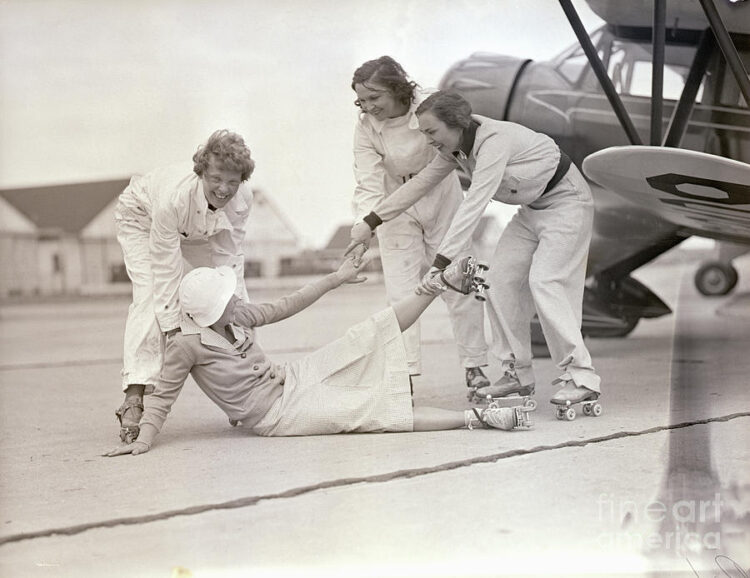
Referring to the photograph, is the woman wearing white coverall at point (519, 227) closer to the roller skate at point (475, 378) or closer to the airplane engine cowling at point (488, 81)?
the roller skate at point (475, 378)

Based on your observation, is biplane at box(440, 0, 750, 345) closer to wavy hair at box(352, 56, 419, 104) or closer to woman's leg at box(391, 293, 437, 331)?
wavy hair at box(352, 56, 419, 104)

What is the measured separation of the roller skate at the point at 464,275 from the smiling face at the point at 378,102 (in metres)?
0.71

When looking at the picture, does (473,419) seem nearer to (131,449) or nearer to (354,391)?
(354,391)

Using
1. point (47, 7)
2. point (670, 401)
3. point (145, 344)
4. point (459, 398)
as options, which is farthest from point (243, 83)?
point (670, 401)

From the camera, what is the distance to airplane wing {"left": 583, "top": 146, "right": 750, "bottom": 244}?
105 inches

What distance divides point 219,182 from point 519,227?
107 centimetres

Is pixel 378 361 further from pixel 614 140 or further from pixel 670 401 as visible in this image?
pixel 614 140

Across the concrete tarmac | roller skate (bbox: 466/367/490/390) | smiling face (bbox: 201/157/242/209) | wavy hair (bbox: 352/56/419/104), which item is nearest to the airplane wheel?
the concrete tarmac

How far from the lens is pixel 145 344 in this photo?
2.64m

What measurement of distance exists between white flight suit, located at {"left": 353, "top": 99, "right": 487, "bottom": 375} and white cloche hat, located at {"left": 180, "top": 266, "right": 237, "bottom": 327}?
0.72m

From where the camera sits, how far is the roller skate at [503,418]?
96.3 inches

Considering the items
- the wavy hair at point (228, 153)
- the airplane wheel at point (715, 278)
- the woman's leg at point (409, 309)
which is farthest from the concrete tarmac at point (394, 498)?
the airplane wheel at point (715, 278)

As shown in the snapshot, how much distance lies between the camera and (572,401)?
2621 mm

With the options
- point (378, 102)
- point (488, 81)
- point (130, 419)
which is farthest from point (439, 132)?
point (488, 81)
